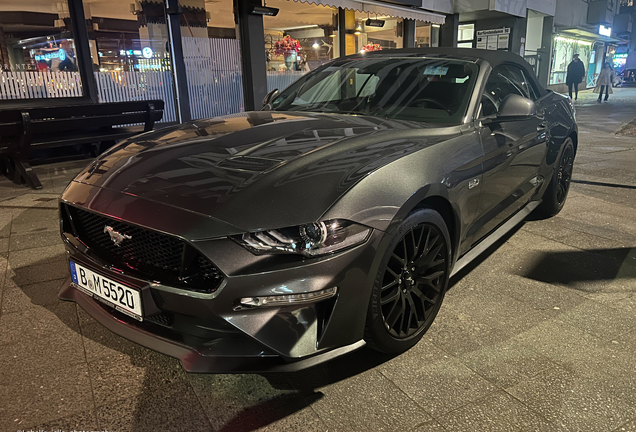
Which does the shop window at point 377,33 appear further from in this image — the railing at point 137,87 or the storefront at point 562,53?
the storefront at point 562,53

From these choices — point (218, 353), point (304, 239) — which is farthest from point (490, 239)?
point (218, 353)

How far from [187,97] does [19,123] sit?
11.4 ft

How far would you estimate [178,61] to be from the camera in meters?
8.31

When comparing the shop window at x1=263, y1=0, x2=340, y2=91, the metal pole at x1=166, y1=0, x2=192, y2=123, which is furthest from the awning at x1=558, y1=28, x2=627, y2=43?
the metal pole at x1=166, y1=0, x2=192, y2=123

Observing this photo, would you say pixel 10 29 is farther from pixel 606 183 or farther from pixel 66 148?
pixel 606 183

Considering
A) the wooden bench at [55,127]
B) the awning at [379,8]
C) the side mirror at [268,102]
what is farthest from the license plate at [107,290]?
the awning at [379,8]

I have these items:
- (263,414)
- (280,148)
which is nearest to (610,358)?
(263,414)

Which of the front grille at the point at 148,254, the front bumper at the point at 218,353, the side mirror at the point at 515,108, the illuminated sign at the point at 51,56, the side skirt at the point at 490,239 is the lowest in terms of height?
the side skirt at the point at 490,239

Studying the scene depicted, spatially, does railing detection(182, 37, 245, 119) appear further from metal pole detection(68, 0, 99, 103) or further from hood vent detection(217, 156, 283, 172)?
hood vent detection(217, 156, 283, 172)

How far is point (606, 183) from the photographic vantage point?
18.6ft

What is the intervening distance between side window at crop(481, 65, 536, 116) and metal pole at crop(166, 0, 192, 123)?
6.32 metres

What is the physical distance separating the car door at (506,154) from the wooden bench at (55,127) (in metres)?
5.20

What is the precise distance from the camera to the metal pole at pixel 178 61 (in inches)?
314

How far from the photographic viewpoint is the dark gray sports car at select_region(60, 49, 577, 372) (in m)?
1.65
